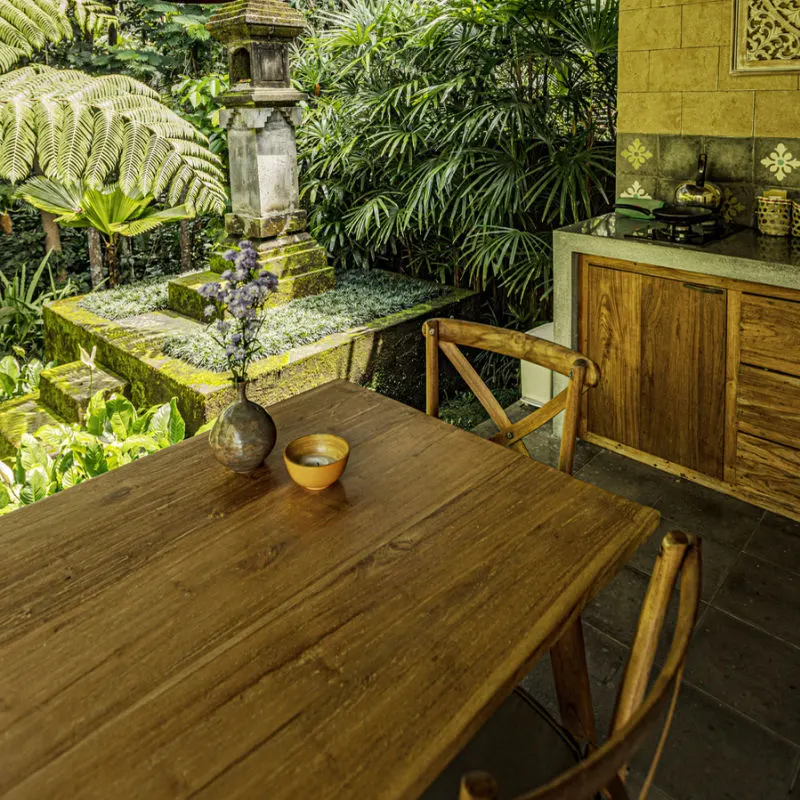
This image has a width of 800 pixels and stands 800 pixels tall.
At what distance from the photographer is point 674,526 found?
2.61 m

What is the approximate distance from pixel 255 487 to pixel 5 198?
202 inches

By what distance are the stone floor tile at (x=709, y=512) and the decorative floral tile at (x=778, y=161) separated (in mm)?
1165

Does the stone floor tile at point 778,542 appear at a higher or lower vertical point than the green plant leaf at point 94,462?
lower

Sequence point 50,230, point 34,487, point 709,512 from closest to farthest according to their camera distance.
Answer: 1. point 34,487
2. point 709,512
3. point 50,230

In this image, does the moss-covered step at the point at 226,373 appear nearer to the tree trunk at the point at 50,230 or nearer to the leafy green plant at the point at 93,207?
the leafy green plant at the point at 93,207

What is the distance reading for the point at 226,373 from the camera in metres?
3.46

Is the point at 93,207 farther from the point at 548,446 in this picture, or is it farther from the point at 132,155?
the point at 548,446

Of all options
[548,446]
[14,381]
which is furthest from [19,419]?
[548,446]

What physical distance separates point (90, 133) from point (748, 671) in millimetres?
2700

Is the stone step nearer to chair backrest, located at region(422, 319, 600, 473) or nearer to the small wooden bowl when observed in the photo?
chair backrest, located at region(422, 319, 600, 473)

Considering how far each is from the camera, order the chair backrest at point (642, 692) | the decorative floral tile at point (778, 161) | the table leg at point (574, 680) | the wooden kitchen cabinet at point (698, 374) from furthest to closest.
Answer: the decorative floral tile at point (778, 161) → the wooden kitchen cabinet at point (698, 374) → the table leg at point (574, 680) → the chair backrest at point (642, 692)

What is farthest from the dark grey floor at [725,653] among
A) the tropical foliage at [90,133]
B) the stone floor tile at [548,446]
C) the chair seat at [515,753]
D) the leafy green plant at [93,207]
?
the leafy green plant at [93,207]

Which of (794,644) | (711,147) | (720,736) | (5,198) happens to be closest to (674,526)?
(794,644)

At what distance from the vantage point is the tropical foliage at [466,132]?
3746mm
